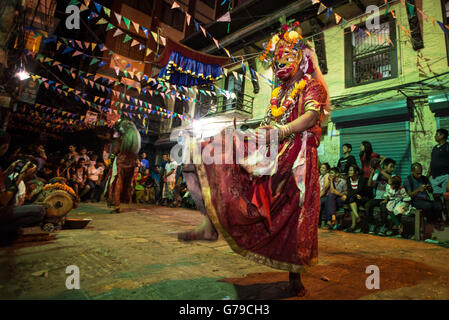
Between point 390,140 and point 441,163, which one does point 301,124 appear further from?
point 390,140

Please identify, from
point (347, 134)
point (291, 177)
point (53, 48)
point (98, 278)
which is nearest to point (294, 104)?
point (291, 177)

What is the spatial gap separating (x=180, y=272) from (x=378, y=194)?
6345 millimetres

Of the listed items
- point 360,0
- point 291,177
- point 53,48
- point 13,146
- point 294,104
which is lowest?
point 291,177

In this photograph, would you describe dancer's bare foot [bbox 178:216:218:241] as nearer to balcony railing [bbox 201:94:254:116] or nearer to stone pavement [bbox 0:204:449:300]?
stone pavement [bbox 0:204:449:300]

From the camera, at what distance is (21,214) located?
2941 mm

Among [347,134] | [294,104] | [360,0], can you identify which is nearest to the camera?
[294,104]

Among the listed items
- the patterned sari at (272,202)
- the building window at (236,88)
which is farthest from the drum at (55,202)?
the building window at (236,88)

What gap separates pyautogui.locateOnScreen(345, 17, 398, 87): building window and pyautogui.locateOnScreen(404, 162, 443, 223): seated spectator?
4924 millimetres

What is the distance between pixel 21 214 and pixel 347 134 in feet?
34.2

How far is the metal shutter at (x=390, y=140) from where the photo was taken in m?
8.04
